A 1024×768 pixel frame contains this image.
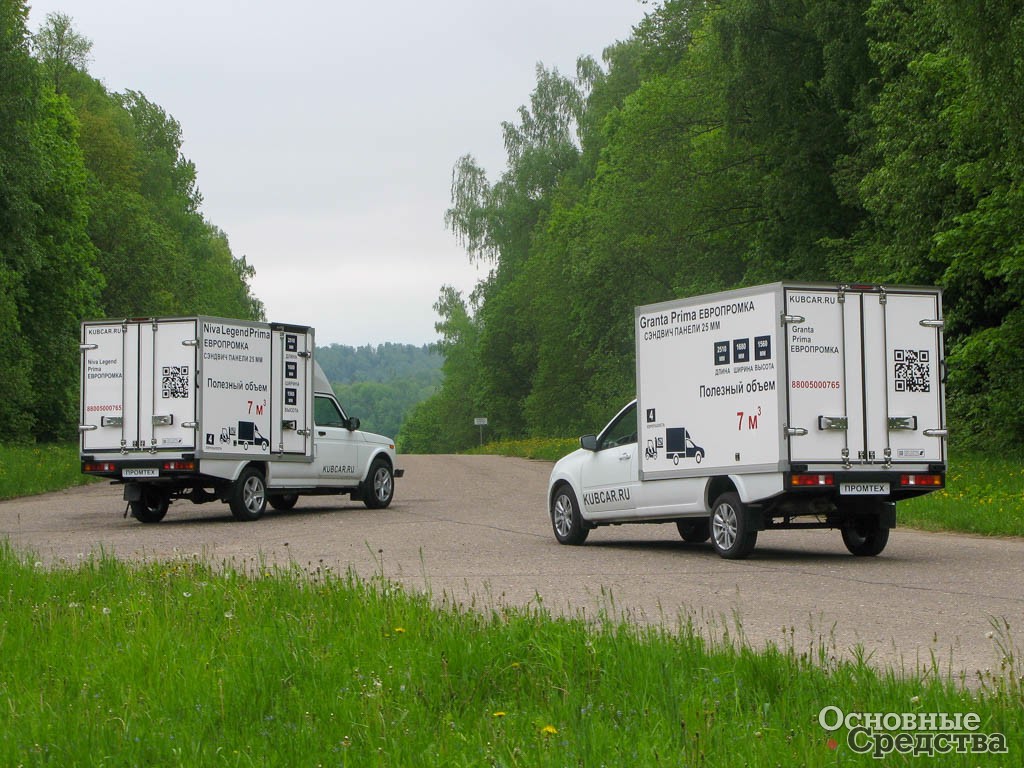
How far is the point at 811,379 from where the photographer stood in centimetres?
1465

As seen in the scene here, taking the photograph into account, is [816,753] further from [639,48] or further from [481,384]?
[481,384]

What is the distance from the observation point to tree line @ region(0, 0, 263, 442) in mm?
41719

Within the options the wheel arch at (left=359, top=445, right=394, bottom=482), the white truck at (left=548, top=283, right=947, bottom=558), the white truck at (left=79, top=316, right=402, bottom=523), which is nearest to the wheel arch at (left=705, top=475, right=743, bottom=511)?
the white truck at (left=548, top=283, right=947, bottom=558)

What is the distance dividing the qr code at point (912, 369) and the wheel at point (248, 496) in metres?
10.9

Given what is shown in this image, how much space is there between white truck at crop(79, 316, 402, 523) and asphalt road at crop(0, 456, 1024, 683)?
71 cm

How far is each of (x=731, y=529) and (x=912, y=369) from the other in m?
2.65

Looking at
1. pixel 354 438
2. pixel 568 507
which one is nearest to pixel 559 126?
pixel 354 438

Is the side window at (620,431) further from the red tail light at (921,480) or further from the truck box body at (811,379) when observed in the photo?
the red tail light at (921,480)

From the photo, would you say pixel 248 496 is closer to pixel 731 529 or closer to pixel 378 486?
pixel 378 486

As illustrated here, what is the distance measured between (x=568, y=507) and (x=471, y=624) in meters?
9.63

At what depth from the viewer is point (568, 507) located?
17.6m

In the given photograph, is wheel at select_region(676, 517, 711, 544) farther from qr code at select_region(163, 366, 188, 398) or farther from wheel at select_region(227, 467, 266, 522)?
qr code at select_region(163, 366, 188, 398)

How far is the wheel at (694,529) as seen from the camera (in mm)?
17641

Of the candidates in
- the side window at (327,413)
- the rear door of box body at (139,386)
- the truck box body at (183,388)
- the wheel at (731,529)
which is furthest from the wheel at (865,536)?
the side window at (327,413)
